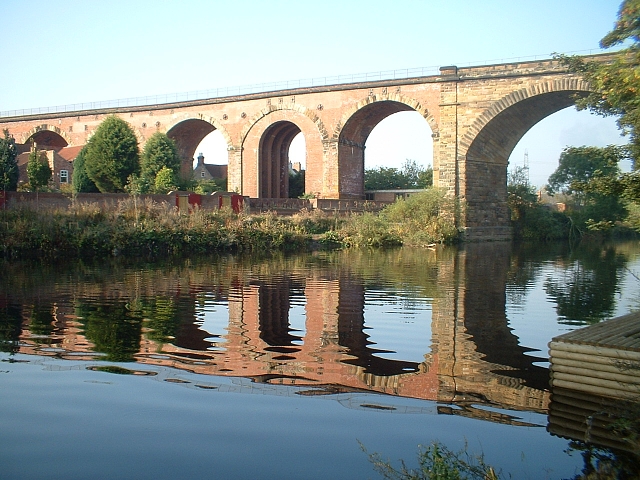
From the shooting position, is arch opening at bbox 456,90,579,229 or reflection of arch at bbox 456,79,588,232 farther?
arch opening at bbox 456,90,579,229

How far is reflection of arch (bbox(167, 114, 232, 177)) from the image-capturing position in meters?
37.7

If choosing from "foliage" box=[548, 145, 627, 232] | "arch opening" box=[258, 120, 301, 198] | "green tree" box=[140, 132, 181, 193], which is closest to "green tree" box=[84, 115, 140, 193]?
"green tree" box=[140, 132, 181, 193]

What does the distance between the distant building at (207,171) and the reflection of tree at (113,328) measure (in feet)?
142

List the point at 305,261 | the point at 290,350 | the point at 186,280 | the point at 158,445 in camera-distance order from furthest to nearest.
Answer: the point at 305,261
the point at 186,280
the point at 290,350
the point at 158,445

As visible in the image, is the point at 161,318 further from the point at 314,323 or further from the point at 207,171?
the point at 207,171

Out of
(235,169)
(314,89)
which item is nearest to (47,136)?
(235,169)

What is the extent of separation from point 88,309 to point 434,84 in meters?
24.1

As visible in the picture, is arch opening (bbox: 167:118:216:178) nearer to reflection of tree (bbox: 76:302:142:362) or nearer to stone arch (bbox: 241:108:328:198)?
stone arch (bbox: 241:108:328:198)

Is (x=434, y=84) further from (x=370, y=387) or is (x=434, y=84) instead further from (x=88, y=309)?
A: (x=370, y=387)

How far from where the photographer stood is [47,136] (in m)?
45.8

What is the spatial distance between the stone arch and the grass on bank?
25.0 feet

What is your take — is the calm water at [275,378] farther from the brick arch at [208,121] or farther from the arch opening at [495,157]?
the brick arch at [208,121]

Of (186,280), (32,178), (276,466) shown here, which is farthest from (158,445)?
(32,178)

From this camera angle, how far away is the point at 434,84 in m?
30.1
